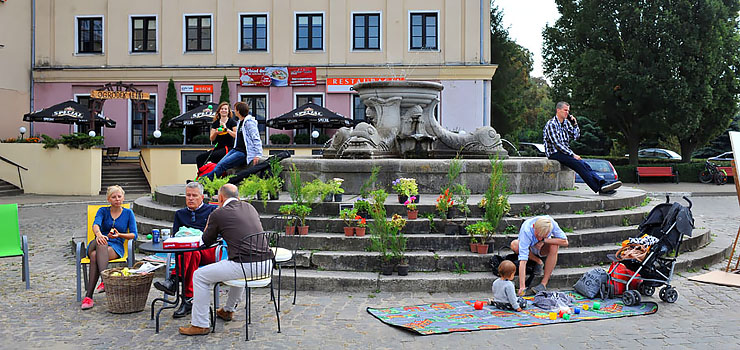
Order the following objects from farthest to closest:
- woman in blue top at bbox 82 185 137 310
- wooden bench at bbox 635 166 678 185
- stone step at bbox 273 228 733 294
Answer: wooden bench at bbox 635 166 678 185, stone step at bbox 273 228 733 294, woman in blue top at bbox 82 185 137 310

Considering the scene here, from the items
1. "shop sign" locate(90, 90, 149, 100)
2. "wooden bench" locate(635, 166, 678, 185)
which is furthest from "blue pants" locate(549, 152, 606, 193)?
"wooden bench" locate(635, 166, 678, 185)

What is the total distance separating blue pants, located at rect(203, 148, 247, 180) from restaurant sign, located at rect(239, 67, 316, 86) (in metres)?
18.4

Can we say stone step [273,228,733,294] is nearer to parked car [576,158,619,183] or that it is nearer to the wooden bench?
parked car [576,158,619,183]

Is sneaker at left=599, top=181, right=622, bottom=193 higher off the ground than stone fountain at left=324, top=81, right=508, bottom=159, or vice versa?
stone fountain at left=324, top=81, right=508, bottom=159

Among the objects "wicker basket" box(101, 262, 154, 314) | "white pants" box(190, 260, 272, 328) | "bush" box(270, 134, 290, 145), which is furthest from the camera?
"bush" box(270, 134, 290, 145)

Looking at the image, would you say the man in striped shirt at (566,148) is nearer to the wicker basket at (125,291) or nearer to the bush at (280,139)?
the wicker basket at (125,291)

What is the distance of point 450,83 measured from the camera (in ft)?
92.0

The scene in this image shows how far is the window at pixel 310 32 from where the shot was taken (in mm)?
28578

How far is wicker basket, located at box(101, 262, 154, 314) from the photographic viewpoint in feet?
21.0

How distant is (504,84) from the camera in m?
36.5

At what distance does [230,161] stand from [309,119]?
14.7 m

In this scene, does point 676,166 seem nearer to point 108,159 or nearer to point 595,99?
point 595,99

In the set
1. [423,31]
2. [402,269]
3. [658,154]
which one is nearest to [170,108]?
[423,31]

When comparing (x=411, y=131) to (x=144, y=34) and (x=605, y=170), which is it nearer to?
(x=605, y=170)
